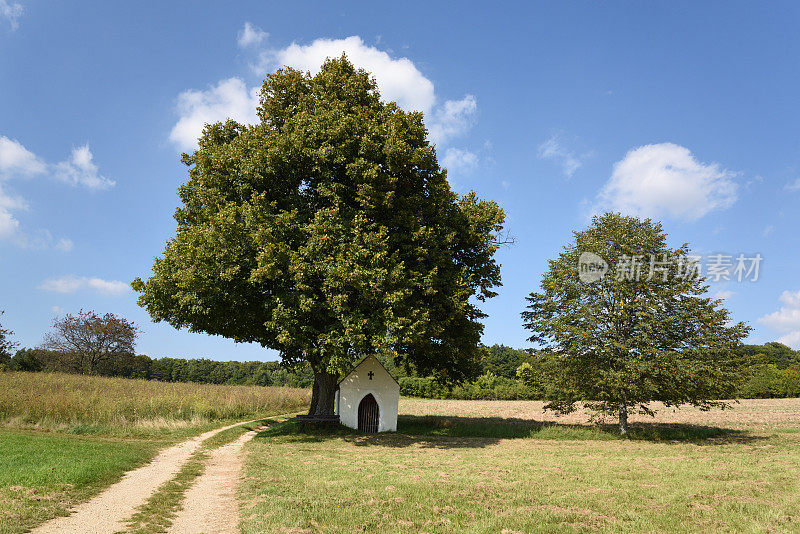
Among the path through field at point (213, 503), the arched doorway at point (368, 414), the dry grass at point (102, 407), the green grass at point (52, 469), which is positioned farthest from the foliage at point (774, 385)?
the green grass at point (52, 469)

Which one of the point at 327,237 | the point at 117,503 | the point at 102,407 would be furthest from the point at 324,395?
the point at 117,503

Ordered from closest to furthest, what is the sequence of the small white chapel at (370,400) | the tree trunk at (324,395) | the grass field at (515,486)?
the grass field at (515,486) → the small white chapel at (370,400) → the tree trunk at (324,395)

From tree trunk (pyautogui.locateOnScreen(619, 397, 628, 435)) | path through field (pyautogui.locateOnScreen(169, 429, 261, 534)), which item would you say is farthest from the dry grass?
tree trunk (pyautogui.locateOnScreen(619, 397, 628, 435))

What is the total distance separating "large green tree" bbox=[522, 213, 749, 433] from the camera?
2334 centimetres

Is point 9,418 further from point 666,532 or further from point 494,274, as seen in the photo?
point 666,532

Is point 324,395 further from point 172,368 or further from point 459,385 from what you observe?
point 172,368

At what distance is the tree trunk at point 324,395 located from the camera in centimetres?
2573

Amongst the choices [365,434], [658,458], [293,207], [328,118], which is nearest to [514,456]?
[658,458]

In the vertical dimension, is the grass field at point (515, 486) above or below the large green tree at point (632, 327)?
below

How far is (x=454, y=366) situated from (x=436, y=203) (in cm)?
1009

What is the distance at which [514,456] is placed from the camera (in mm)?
17328

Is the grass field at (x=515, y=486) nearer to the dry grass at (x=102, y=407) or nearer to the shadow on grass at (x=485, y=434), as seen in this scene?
the shadow on grass at (x=485, y=434)

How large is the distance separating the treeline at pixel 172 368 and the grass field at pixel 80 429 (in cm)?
3169

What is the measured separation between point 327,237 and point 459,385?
541 inches
